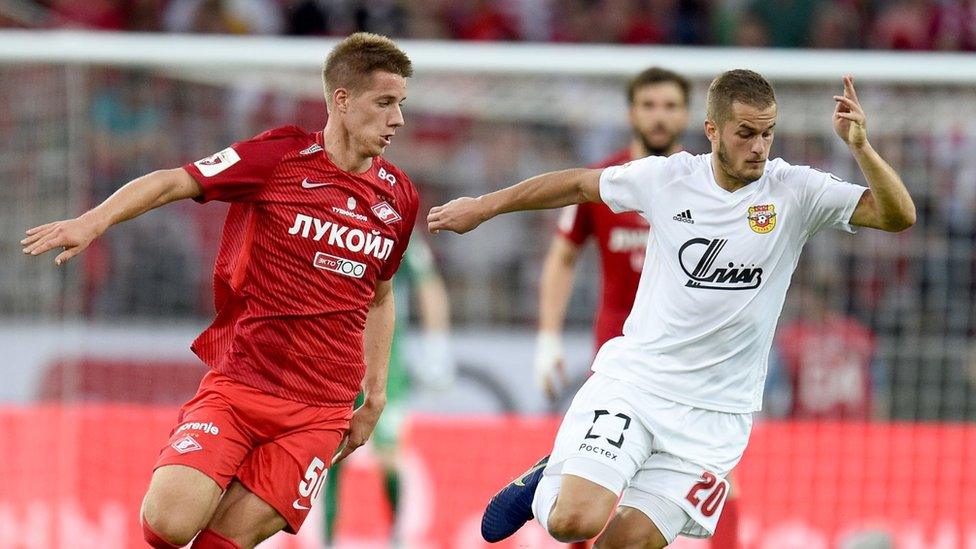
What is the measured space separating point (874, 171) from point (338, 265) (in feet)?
6.43

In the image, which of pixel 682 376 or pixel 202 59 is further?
pixel 202 59

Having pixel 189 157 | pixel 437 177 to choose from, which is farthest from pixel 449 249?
pixel 189 157

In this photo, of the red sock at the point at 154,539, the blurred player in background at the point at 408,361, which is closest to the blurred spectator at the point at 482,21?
the blurred player in background at the point at 408,361

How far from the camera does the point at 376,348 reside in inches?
244

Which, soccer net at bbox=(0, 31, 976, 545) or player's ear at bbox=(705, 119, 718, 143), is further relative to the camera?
soccer net at bbox=(0, 31, 976, 545)

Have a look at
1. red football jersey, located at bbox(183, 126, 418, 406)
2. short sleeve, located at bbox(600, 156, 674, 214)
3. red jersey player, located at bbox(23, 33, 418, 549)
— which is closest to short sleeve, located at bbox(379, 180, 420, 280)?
red jersey player, located at bbox(23, 33, 418, 549)

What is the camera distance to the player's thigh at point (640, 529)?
5.75m

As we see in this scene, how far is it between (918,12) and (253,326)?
9.05 meters

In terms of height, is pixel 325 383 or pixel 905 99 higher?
pixel 905 99

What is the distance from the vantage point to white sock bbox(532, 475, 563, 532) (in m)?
5.77

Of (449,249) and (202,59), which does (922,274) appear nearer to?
(449,249)

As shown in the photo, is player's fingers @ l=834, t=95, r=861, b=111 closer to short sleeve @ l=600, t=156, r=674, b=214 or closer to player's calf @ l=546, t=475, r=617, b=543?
short sleeve @ l=600, t=156, r=674, b=214

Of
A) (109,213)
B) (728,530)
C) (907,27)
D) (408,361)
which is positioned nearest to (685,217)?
(728,530)

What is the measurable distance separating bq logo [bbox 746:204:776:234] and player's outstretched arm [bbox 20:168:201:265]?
2007 millimetres
